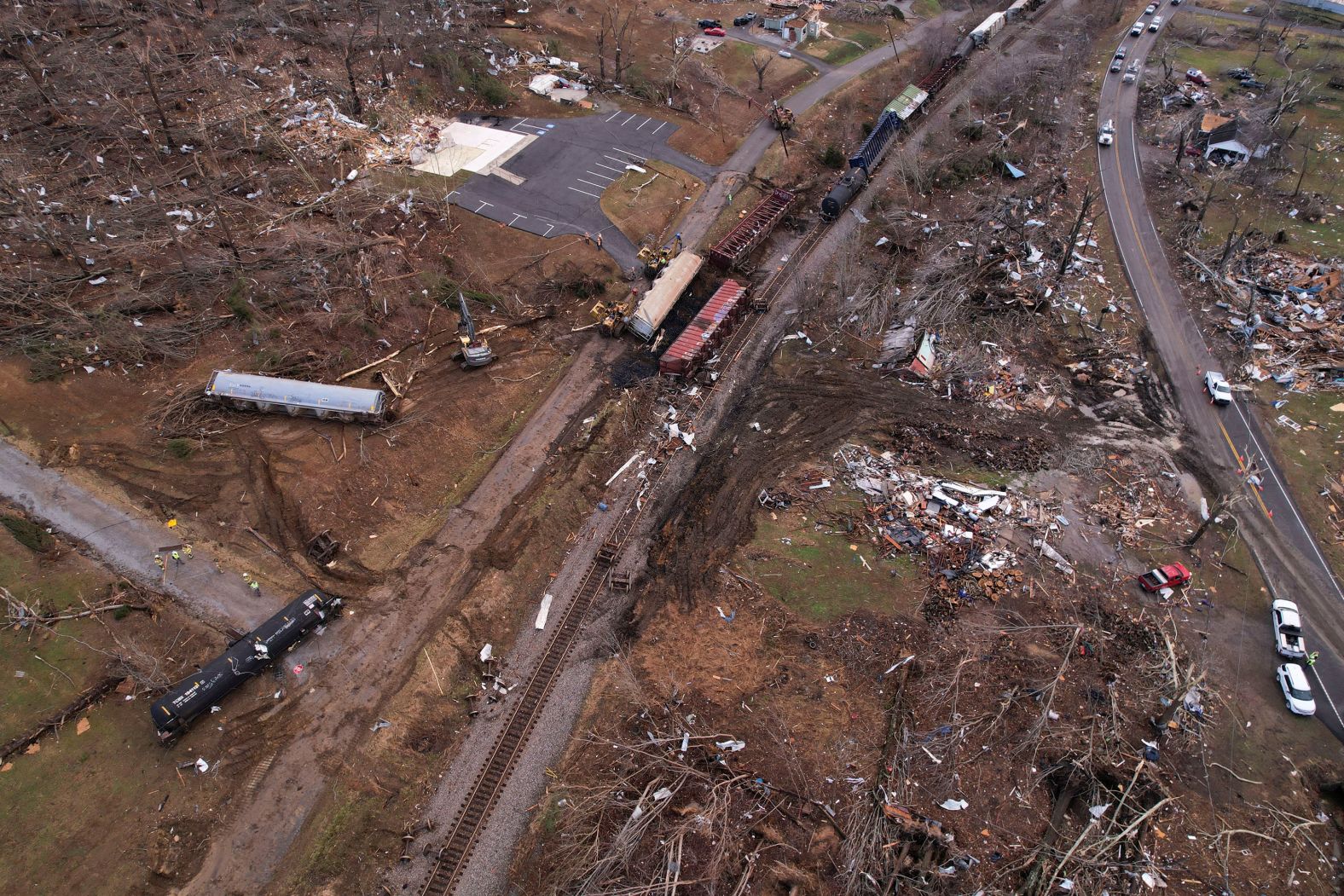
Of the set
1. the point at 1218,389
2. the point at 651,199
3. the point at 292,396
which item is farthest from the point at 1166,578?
the point at 292,396

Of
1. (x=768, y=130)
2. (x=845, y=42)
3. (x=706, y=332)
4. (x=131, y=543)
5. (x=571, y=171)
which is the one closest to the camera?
(x=131, y=543)

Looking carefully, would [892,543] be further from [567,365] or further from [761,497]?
[567,365]

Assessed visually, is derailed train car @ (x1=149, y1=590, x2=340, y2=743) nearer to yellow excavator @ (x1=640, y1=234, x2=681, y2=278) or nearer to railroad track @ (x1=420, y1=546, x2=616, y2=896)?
railroad track @ (x1=420, y1=546, x2=616, y2=896)

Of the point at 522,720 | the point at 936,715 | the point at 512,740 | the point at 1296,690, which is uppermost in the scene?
the point at 1296,690

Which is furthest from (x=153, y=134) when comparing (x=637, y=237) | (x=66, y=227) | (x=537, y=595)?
(x=537, y=595)

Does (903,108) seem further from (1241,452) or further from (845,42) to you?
(1241,452)

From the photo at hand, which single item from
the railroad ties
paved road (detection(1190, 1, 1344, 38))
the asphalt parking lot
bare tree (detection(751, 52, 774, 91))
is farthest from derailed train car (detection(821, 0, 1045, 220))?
the railroad ties
